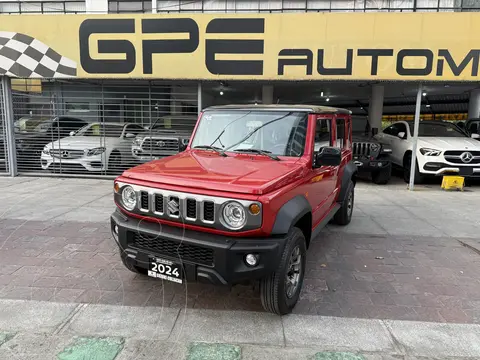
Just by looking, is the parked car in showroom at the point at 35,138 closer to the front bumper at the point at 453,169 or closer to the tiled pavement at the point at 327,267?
the tiled pavement at the point at 327,267

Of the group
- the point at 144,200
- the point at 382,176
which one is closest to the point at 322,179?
the point at 144,200

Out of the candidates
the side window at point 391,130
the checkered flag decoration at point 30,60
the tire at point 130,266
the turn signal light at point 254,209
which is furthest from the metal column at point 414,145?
the checkered flag decoration at point 30,60

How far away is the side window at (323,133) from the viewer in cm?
397

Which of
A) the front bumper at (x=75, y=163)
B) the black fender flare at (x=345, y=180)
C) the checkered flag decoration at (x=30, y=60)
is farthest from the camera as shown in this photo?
the front bumper at (x=75, y=163)

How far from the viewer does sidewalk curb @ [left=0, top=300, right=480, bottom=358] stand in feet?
→ 9.07

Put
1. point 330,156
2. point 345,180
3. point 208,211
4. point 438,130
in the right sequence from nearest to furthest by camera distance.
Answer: point 208,211 → point 330,156 → point 345,180 → point 438,130

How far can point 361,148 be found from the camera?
953 centimetres

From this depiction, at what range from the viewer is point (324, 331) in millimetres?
2941

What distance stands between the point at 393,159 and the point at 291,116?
8.24 m

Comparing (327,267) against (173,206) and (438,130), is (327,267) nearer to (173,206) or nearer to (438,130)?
(173,206)

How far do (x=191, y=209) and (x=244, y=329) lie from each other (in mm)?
1105

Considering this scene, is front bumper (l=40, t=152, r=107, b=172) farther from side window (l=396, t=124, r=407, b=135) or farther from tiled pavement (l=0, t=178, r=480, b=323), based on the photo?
side window (l=396, t=124, r=407, b=135)

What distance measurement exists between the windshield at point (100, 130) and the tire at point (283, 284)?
26.8 ft

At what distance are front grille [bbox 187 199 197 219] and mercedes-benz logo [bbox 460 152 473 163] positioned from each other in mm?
8726
